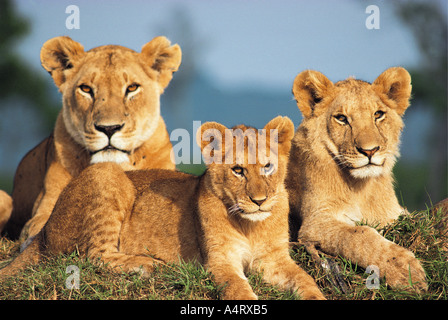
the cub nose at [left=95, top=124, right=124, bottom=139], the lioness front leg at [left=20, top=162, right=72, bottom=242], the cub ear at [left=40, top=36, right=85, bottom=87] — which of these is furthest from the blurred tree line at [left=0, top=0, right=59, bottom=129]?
the cub nose at [left=95, top=124, right=124, bottom=139]

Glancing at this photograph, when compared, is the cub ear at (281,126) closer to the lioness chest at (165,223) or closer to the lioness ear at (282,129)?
the lioness ear at (282,129)

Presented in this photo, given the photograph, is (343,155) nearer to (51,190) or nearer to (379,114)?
(379,114)

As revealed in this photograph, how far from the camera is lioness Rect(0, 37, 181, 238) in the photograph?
209 inches

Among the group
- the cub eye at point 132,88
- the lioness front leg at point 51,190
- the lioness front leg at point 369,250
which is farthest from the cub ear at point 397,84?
the lioness front leg at point 51,190

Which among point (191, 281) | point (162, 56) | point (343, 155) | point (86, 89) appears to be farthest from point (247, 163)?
point (162, 56)

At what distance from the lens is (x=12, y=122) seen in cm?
2356

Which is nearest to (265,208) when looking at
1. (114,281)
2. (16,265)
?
(114,281)

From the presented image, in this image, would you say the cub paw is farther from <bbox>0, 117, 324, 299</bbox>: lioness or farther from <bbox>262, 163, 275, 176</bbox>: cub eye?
<bbox>262, 163, 275, 176</bbox>: cub eye

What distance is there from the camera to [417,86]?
2173cm

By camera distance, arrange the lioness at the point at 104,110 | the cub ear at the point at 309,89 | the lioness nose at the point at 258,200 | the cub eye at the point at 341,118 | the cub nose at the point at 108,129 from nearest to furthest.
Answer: the lioness nose at the point at 258,200 < the cub eye at the point at 341,118 < the cub ear at the point at 309,89 < the cub nose at the point at 108,129 < the lioness at the point at 104,110

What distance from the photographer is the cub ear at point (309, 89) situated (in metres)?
4.92

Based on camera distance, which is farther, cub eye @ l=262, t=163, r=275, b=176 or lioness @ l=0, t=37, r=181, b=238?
lioness @ l=0, t=37, r=181, b=238
